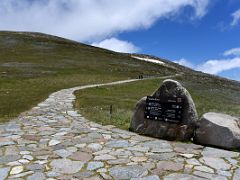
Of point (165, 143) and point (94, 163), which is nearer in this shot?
point (94, 163)

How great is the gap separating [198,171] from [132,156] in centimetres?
187

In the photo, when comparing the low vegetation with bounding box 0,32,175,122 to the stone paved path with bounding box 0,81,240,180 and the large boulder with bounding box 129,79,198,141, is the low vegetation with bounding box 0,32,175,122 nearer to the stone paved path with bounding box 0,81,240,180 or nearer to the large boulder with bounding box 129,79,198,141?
the stone paved path with bounding box 0,81,240,180

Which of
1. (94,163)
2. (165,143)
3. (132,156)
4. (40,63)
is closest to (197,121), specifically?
(165,143)

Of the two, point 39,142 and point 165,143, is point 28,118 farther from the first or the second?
point 165,143

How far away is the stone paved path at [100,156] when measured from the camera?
7387 millimetres

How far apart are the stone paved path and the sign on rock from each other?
0.92 m

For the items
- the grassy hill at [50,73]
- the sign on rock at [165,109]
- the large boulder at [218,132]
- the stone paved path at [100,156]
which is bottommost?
the stone paved path at [100,156]

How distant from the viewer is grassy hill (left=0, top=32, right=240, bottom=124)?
24188 mm

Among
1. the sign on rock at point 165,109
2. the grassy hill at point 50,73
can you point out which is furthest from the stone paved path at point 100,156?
the grassy hill at point 50,73

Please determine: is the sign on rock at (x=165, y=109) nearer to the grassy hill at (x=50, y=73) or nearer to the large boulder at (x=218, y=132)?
the large boulder at (x=218, y=132)

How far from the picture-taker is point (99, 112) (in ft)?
50.2

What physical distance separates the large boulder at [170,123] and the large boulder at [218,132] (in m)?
0.37

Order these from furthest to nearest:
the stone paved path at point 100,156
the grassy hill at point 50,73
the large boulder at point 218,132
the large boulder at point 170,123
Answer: the grassy hill at point 50,73 → the large boulder at point 170,123 → the large boulder at point 218,132 → the stone paved path at point 100,156

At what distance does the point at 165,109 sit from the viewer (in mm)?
10930
